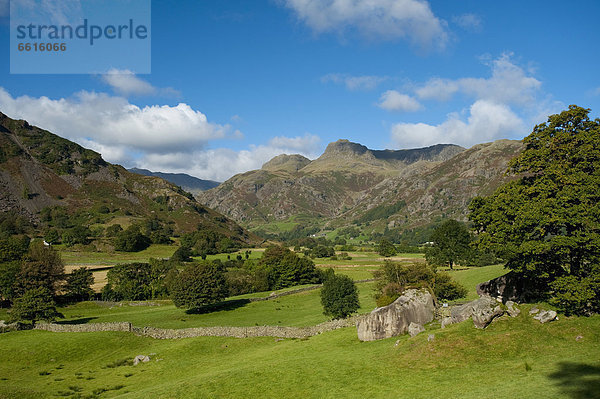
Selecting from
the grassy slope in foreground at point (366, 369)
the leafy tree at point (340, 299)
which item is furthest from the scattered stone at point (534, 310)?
the leafy tree at point (340, 299)

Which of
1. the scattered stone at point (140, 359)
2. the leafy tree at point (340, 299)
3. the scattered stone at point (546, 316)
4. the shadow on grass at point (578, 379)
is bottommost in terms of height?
the scattered stone at point (140, 359)

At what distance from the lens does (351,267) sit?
133 metres

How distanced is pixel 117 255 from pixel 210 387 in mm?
154494

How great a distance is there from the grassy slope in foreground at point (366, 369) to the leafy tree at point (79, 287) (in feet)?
190

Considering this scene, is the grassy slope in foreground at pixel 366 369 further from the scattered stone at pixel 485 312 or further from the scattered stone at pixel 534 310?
the scattered stone at pixel 534 310

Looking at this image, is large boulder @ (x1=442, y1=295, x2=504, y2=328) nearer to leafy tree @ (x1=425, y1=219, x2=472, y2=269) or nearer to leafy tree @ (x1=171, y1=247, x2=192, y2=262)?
leafy tree @ (x1=425, y1=219, x2=472, y2=269)

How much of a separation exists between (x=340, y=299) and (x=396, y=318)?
70.3 feet

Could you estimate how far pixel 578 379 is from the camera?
18.2 meters

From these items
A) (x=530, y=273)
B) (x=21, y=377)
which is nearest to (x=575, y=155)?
(x=530, y=273)

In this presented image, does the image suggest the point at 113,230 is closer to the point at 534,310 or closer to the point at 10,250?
the point at 10,250

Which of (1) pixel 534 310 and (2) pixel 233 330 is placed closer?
(1) pixel 534 310

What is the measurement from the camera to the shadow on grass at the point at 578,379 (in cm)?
1662

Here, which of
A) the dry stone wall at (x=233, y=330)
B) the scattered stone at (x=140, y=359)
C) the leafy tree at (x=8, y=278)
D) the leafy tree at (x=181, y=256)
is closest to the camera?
the scattered stone at (x=140, y=359)

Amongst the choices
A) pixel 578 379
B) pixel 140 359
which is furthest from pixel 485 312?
pixel 140 359
